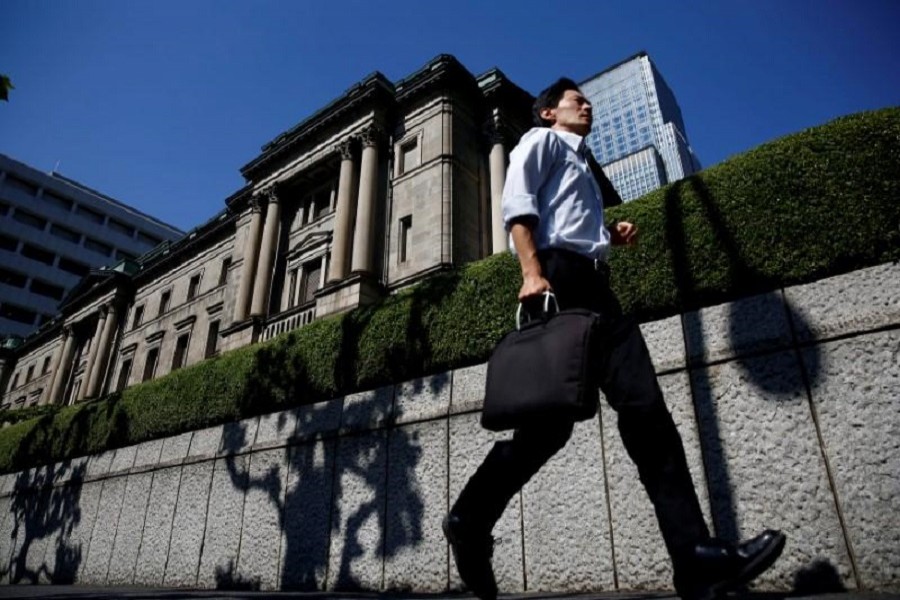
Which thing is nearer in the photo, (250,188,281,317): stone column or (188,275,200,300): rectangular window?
(250,188,281,317): stone column

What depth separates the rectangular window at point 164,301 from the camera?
33875 millimetres

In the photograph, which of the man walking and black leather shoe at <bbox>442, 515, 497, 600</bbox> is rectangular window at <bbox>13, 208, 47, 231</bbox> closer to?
the man walking

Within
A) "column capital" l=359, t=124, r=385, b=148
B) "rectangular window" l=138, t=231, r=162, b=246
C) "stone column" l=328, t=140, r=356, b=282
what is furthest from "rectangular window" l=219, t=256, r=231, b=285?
"rectangular window" l=138, t=231, r=162, b=246

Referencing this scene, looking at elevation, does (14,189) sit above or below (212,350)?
above

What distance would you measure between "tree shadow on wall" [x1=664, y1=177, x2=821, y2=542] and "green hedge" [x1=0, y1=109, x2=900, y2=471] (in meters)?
0.02

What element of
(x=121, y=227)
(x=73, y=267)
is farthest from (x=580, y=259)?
(x=121, y=227)

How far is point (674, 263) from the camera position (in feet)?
15.6

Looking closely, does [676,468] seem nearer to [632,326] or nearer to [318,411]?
[632,326]

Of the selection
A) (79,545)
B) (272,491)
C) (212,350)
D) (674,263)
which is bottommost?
(79,545)

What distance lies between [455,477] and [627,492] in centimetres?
173

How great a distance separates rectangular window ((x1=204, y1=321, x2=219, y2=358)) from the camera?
28.6 metres

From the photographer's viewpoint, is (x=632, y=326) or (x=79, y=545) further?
(x=79, y=545)

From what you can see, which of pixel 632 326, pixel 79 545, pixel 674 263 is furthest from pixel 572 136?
pixel 79 545

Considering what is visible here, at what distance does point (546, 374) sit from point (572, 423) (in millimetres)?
264
